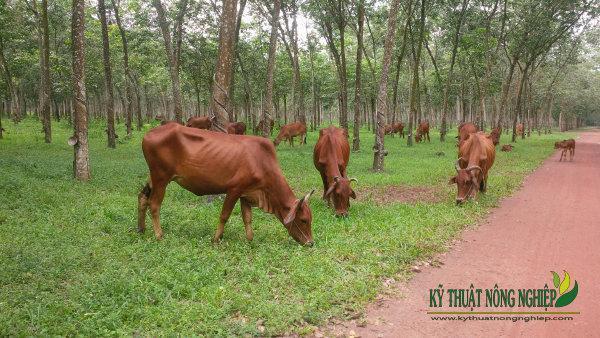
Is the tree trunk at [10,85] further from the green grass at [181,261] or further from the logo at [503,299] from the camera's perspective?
the logo at [503,299]

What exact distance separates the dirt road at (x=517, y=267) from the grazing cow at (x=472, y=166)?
3.14 feet

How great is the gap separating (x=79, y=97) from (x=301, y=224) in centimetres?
898

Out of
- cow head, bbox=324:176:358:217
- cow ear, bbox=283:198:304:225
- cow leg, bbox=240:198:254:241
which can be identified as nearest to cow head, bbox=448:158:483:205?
cow head, bbox=324:176:358:217

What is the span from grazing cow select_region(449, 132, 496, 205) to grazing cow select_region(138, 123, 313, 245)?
608 cm

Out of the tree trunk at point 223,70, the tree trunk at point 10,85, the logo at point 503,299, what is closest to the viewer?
the logo at point 503,299

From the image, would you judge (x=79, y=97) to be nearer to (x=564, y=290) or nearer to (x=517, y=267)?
(x=517, y=267)

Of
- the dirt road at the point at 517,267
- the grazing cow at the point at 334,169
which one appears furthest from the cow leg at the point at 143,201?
the dirt road at the point at 517,267

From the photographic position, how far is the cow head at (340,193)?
33.3ft

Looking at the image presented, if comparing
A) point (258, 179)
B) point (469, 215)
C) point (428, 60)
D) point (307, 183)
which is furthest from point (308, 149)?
point (428, 60)

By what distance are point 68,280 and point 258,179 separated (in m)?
3.46

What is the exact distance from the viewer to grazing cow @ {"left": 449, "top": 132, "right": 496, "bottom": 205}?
12289 millimetres

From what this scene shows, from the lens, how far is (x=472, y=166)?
12.4 m

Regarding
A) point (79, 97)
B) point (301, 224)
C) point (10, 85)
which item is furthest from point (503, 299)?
point (10, 85)

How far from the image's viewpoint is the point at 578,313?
19.7ft
